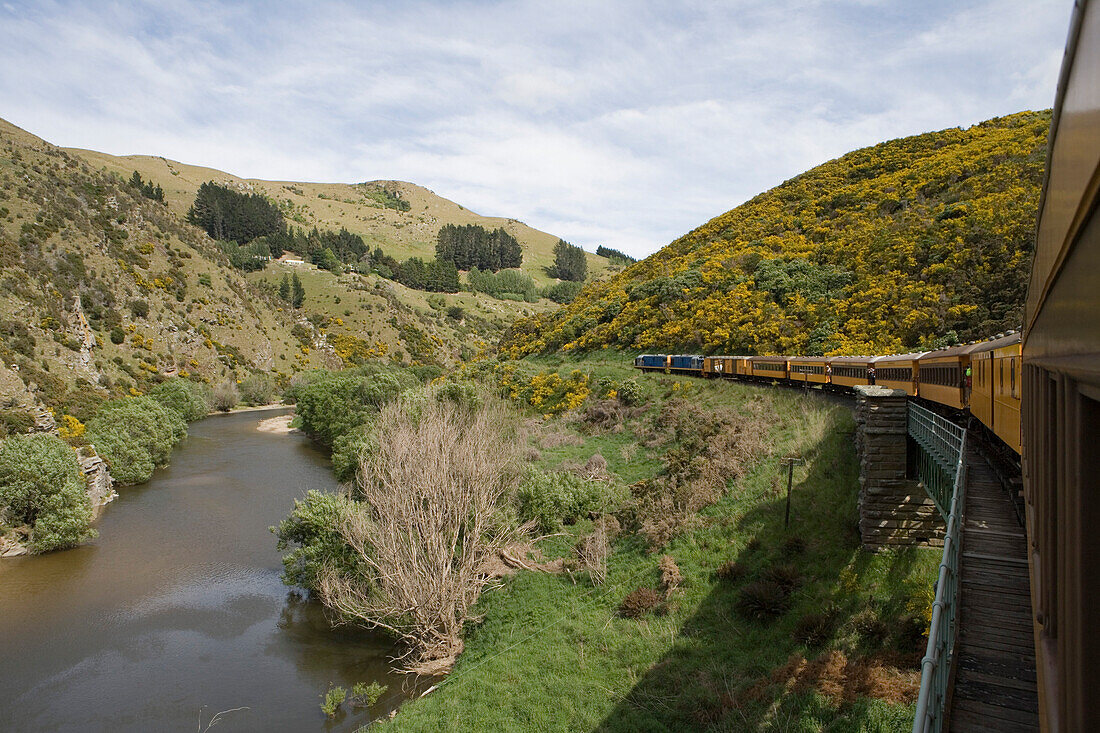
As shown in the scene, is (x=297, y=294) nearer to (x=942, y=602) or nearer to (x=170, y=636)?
(x=170, y=636)

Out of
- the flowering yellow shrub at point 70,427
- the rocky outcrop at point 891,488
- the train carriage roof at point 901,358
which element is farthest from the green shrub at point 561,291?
the rocky outcrop at point 891,488

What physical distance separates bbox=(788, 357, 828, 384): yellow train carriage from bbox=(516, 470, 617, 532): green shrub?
10.7m

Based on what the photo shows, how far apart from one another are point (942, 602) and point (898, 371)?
60.7ft

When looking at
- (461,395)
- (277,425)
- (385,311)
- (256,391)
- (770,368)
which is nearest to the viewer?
(770,368)

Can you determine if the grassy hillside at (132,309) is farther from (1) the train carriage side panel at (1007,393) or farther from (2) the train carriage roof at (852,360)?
(1) the train carriage side panel at (1007,393)

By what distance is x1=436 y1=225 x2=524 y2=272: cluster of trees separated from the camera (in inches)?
6516

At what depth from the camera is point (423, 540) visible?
19953 millimetres

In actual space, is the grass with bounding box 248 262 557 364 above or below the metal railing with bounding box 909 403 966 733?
above

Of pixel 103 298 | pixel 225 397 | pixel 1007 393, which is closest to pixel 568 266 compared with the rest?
pixel 225 397

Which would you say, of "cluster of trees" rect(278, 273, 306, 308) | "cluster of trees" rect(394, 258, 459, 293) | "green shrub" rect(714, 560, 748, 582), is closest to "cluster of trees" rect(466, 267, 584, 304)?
"cluster of trees" rect(394, 258, 459, 293)

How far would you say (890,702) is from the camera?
35.9ft

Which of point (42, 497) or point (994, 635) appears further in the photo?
point (42, 497)

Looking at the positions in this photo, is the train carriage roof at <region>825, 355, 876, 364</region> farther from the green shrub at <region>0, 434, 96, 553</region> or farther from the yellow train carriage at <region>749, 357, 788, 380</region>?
the green shrub at <region>0, 434, 96, 553</region>

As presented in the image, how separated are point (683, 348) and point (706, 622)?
32275mm
